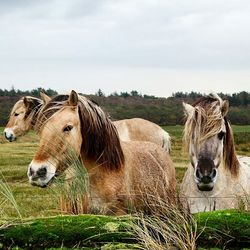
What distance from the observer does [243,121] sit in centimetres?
7181

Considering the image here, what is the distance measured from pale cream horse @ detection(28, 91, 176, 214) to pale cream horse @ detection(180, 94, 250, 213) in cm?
44

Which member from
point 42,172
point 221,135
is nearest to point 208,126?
point 221,135

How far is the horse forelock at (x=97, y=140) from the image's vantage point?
650 cm

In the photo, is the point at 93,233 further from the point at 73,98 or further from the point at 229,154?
the point at 229,154

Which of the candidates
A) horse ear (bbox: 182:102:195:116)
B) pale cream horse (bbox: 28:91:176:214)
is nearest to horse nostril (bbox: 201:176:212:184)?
pale cream horse (bbox: 28:91:176:214)

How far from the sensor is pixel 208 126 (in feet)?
24.1

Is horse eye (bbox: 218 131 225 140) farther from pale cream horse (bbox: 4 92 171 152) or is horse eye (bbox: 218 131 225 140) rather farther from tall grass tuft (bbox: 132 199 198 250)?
pale cream horse (bbox: 4 92 171 152)

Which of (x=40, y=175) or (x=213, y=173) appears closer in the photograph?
(x=40, y=175)

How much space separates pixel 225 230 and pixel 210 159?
3.34m

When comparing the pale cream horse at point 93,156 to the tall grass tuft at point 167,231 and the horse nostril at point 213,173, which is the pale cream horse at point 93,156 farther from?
the tall grass tuft at point 167,231

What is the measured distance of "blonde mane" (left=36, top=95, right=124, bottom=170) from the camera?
6.46 meters

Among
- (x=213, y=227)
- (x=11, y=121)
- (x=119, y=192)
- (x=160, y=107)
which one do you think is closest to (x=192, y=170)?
(x=119, y=192)

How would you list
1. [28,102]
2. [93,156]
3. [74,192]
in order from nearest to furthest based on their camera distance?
1. [74,192]
2. [93,156]
3. [28,102]

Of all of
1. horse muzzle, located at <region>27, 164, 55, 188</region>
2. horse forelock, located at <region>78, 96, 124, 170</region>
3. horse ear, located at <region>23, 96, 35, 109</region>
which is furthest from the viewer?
horse ear, located at <region>23, 96, 35, 109</region>
